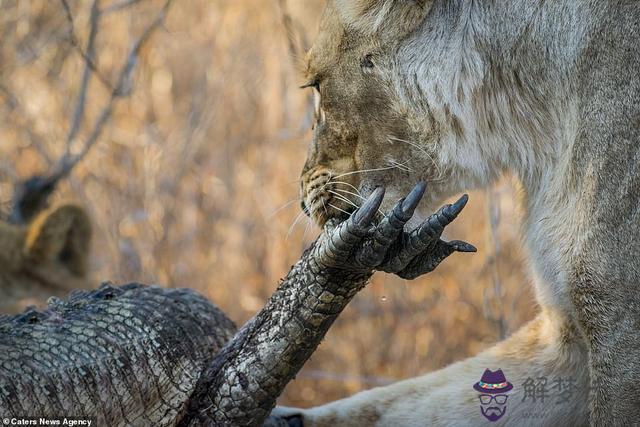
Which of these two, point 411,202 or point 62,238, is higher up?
point 62,238

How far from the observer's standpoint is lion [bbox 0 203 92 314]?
482cm

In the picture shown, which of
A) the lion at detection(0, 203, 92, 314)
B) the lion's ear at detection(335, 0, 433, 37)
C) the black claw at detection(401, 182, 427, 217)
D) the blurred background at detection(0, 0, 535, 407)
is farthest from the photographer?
the blurred background at detection(0, 0, 535, 407)

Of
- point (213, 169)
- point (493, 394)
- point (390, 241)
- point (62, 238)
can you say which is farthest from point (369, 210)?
point (213, 169)

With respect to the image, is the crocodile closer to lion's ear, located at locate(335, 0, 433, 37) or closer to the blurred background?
lion's ear, located at locate(335, 0, 433, 37)

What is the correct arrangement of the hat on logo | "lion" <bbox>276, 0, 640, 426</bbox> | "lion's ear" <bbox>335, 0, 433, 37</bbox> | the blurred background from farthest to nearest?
the blurred background → the hat on logo → "lion's ear" <bbox>335, 0, 433, 37</bbox> → "lion" <bbox>276, 0, 640, 426</bbox>

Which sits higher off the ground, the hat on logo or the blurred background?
the blurred background

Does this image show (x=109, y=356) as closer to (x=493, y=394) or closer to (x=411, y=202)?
(x=411, y=202)

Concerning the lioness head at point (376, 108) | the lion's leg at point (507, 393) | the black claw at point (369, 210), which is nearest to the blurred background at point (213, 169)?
the lion's leg at point (507, 393)

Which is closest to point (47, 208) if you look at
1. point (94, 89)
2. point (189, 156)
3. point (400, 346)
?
point (189, 156)

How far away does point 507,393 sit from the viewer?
2.98 meters

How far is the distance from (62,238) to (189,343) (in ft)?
7.93

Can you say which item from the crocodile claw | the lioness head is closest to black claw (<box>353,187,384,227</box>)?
the crocodile claw

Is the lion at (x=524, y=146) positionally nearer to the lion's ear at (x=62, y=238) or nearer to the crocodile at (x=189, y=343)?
the crocodile at (x=189, y=343)

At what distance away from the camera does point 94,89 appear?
6.43m
